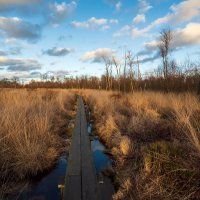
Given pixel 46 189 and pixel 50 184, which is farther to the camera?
pixel 50 184

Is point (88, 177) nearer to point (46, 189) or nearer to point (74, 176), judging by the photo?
point (74, 176)

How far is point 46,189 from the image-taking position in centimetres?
530

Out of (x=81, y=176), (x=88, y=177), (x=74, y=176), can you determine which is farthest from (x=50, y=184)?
(x=88, y=177)

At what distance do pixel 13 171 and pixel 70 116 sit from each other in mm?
8632

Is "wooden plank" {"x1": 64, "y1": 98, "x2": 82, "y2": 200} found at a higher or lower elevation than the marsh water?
higher

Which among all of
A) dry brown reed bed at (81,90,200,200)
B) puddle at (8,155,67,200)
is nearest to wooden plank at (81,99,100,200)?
dry brown reed bed at (81,90,200,200)

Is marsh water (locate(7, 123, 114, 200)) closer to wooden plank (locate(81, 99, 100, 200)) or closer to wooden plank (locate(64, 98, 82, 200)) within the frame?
wooden plank (locate(64, 98, 82, 200))

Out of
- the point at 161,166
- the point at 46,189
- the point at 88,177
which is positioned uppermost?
the point at 161,166

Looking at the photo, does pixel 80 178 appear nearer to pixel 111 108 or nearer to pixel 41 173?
pixel 41 173

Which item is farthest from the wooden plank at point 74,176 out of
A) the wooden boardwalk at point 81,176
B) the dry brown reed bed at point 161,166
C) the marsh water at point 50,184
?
the dry brown reed bed at point 161,166

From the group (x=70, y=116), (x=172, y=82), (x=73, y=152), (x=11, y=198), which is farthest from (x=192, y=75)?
(x=11, y=198)

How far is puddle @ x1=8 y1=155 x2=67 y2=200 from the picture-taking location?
4.89m

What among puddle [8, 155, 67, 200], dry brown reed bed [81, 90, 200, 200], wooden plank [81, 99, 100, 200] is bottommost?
puddle [8, 155, 67, 200]

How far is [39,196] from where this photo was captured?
194 inches
